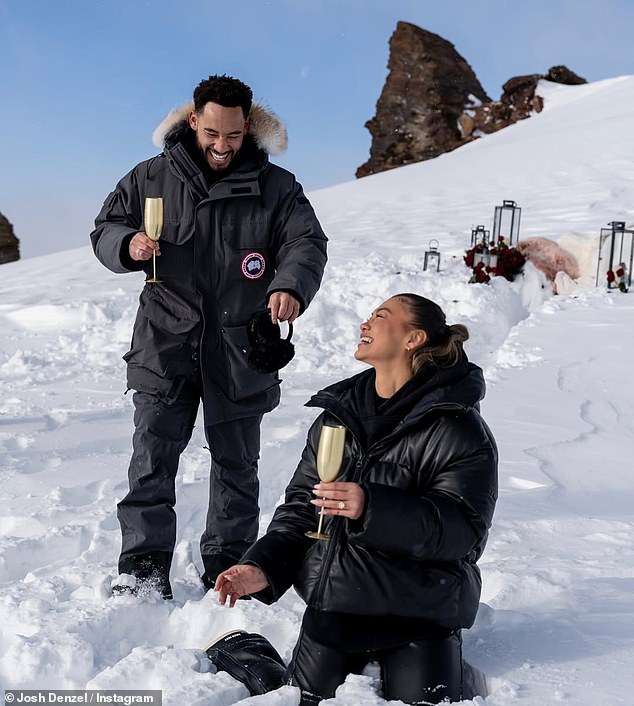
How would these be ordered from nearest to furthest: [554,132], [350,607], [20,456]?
1. [350,607]
2. [20,456]
3. [554,132]

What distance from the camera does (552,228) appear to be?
13.4 meters

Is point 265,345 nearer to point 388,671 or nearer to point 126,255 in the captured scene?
point 126,255

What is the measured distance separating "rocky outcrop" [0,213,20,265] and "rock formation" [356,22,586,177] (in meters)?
14.3

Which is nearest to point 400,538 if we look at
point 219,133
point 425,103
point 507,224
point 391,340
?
point 391,340

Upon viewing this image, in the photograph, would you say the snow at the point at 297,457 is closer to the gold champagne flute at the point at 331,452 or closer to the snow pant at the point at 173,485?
the snow pant at the point at 173,485

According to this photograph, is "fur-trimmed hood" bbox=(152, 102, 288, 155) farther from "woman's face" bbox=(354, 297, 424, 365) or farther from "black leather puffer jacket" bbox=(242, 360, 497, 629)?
"black leather puffer jacket" bbox=(242, 360, 497, 629)

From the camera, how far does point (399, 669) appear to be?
238 cm

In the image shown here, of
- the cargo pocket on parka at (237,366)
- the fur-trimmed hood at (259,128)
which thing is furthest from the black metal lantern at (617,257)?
the cargo pocket on parka at (237,366)

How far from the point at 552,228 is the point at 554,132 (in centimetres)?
1002

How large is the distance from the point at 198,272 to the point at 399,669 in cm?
160

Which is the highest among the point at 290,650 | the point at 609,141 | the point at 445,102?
the point at 445,102

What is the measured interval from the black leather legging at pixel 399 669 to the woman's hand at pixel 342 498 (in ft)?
1.41

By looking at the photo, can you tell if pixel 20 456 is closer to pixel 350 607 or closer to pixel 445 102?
pixel 350 607

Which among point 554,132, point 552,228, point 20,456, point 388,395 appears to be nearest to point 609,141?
point 554,132
